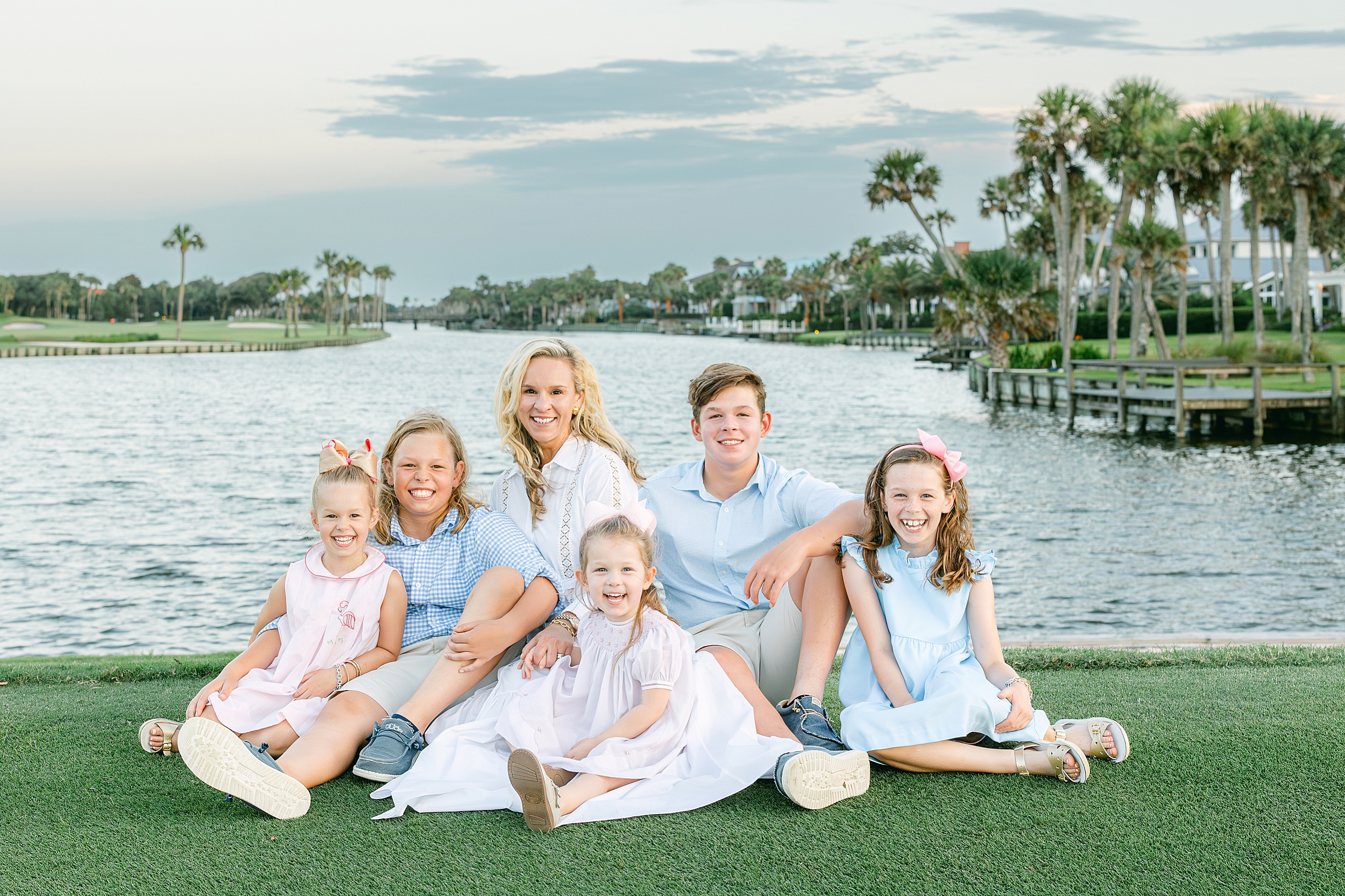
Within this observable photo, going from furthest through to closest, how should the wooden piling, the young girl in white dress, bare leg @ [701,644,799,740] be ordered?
the wooden piling < bare leg @ [701,644,799,740] < the young girl in white dress

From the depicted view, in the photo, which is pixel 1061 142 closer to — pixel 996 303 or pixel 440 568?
pixel 996 303

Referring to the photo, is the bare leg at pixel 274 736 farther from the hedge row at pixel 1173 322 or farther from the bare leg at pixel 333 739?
the hedge row at pixel 1173 322

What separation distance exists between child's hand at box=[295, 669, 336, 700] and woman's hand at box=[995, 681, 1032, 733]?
2283 mm

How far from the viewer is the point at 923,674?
377 centimetres

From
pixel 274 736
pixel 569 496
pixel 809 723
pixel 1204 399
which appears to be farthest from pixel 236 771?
pixel 1204 399

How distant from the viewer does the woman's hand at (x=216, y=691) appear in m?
3.71

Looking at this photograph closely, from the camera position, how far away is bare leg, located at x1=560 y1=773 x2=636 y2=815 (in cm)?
325

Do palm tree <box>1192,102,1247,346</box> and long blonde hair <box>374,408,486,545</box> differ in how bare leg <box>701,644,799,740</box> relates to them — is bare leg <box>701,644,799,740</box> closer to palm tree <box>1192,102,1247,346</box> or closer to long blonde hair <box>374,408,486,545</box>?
long blonde hair <box>374,408,486,545</box>

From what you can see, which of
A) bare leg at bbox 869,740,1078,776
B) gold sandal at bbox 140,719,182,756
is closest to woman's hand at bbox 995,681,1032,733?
bare leg at bbox 869,740,1078,776

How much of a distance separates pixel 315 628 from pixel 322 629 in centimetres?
3

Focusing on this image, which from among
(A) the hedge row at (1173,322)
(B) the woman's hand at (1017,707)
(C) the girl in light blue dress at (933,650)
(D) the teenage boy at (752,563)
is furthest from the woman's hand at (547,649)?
(A) the hedge row at (1173,322)

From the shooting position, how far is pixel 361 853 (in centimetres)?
303

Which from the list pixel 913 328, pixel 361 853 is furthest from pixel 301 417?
pixel 913 328

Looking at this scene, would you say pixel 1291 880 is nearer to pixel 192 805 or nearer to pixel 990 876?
pixel 990 876
